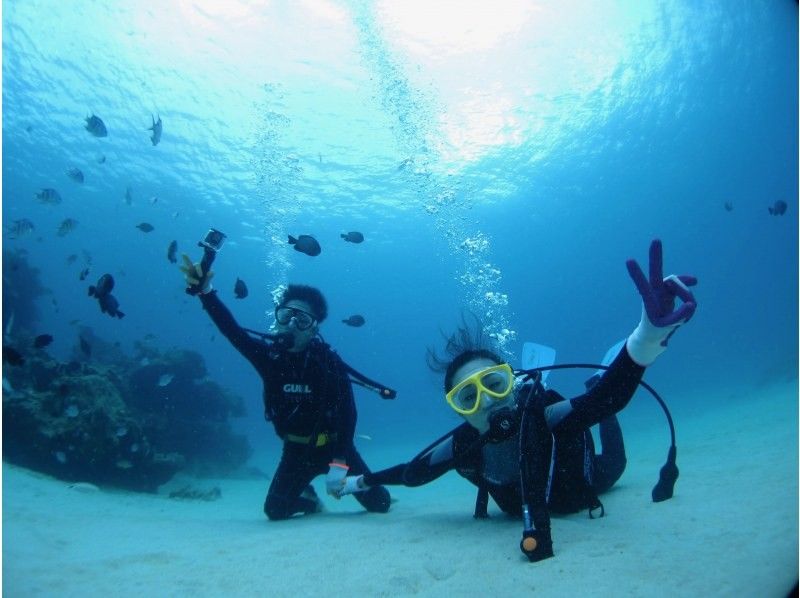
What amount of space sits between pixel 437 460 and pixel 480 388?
3.15 ft

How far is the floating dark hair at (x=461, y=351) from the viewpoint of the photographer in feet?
12.9

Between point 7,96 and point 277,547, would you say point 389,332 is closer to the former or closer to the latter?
point 7,96

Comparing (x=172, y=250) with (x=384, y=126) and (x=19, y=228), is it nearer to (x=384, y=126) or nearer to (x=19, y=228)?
(x=19, y=228)

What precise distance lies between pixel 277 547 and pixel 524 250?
5639 cm

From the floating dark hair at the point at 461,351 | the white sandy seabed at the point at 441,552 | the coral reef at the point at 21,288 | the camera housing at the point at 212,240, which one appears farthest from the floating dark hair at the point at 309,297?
the coral reef at the point at 21,288

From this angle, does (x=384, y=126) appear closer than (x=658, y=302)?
No

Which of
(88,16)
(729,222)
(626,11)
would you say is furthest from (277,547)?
(729,222)

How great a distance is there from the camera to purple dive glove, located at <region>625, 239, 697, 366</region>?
2.39 meters

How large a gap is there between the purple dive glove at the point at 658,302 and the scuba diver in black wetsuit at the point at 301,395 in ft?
11.1

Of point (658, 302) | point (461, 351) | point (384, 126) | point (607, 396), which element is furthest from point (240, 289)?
point (384, 126)

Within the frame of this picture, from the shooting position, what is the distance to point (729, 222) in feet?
261

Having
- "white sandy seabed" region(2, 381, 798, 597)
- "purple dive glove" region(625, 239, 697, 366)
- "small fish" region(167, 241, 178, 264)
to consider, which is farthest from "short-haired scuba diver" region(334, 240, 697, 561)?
"small fish" region(167, 241, 178, 264)

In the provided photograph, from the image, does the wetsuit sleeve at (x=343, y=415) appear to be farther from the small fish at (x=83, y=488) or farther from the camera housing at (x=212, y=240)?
the small fish at (x=83, y=488)

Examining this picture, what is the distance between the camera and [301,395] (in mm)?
5387
